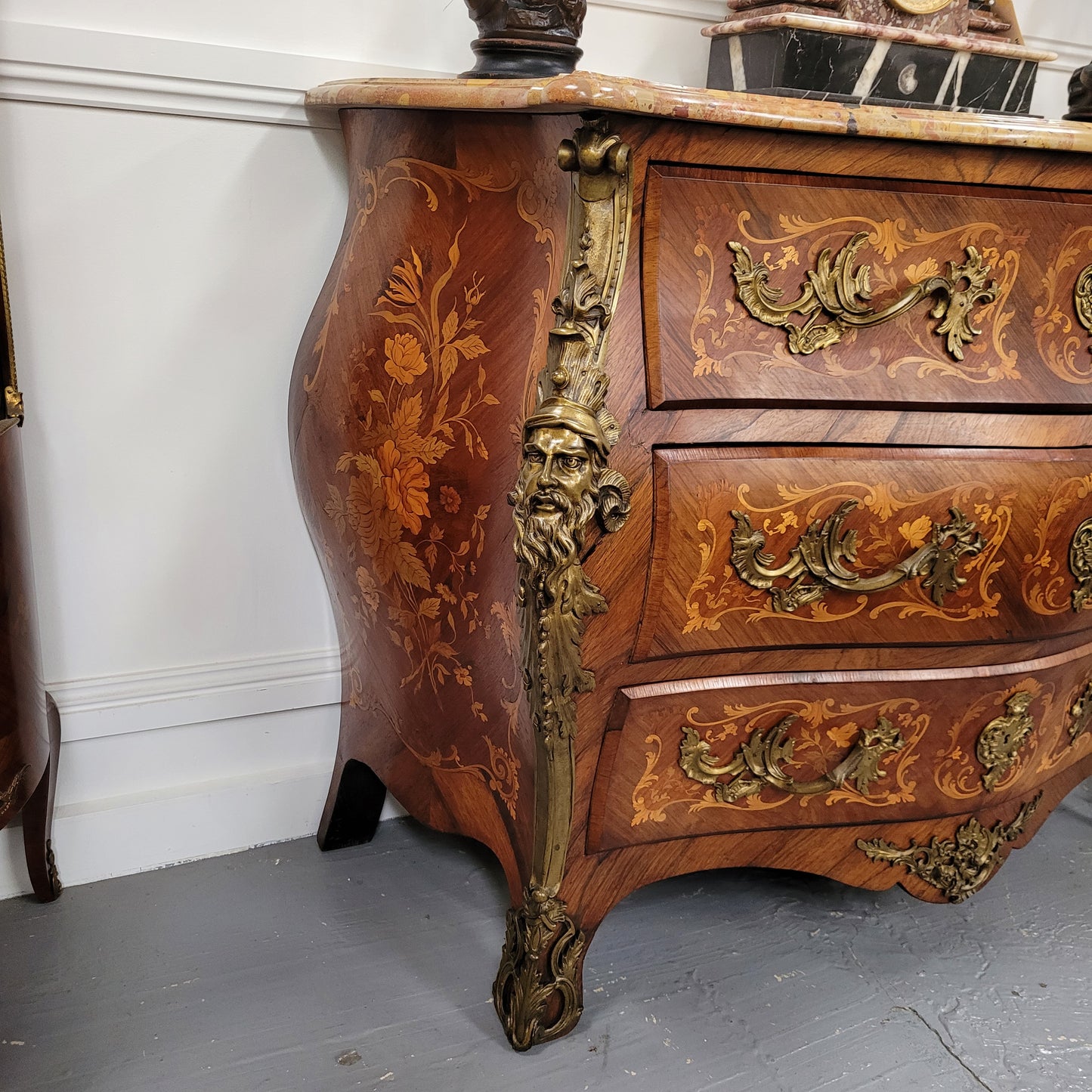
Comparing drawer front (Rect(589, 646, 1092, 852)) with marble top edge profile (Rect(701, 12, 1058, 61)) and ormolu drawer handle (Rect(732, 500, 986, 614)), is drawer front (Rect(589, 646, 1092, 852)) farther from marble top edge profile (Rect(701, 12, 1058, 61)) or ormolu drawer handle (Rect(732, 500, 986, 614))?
marble top edge profile (Rect(701, 12, 1058, 61))

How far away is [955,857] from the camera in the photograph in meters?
1.14

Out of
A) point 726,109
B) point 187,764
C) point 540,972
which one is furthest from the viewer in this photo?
point 187,764

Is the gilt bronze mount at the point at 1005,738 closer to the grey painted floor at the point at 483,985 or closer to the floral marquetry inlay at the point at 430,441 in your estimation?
the grey painted floor at the point at 483,985

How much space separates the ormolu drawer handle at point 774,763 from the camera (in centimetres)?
100

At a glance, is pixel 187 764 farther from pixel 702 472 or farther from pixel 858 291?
pixel 858 291

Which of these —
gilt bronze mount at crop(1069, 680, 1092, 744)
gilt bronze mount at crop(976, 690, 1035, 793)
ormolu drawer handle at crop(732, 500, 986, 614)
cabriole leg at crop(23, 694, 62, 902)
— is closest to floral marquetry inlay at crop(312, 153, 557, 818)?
ormolu drawer handle at crop(732, 500, 986, 614)

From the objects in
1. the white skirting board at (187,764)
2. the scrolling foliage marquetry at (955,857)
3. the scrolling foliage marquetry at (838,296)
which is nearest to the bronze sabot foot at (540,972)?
the scrolling foliage marquetry at (955,857)

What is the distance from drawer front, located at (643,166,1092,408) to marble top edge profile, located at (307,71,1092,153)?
6 centimetres

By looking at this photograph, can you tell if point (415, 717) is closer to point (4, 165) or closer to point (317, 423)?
point (317, 423)

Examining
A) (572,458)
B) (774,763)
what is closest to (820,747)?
(774,763)

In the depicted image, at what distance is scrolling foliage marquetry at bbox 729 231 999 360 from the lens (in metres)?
0.87

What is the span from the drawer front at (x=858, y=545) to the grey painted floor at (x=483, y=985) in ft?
1.36

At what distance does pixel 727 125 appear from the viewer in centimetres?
80

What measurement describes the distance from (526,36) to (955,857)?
38.0 inches
